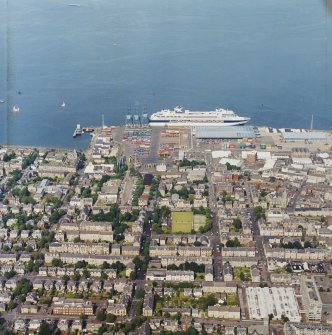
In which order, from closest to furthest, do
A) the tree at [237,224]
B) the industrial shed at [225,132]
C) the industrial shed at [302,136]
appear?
the tree at [237,224] → the industrial shed at [302,136] → the industrial shed at [225,132]

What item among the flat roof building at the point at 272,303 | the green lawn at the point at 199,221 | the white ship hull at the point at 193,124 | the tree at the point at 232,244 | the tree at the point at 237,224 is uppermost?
the white ship hull at the point at 193,124

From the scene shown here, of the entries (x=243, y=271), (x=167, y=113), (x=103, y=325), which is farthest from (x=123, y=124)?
(x=103, y=325)

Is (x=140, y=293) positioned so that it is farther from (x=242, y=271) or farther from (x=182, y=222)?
(x=182, y=222)

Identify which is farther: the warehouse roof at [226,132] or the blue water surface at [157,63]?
the blue water surface at [157,63]

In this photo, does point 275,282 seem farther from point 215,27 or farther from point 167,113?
point 215,27

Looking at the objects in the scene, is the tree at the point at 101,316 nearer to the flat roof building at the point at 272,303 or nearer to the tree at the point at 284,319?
the flat roof building at the point at 272,303

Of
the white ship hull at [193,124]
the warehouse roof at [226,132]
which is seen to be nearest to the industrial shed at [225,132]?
the warehouse roof at [226,132]
